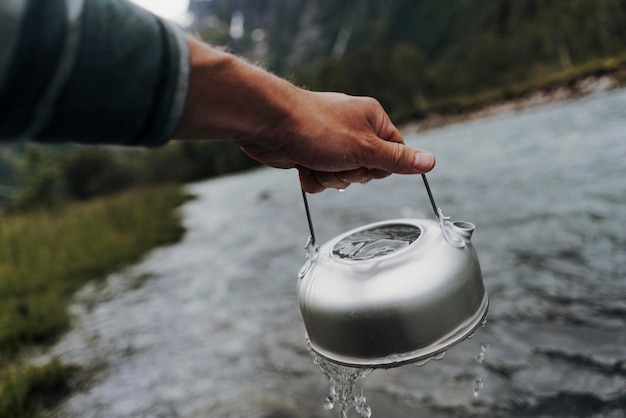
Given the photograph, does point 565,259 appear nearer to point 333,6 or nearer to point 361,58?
point 361,58

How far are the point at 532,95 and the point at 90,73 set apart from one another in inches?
1715

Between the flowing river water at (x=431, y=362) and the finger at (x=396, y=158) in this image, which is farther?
the flowing river water at (x=431, y=362)

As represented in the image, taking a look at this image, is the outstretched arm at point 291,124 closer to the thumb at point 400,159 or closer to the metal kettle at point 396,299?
the thumb at point 400,159

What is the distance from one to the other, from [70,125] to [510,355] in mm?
3322

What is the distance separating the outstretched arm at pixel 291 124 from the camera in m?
1.06

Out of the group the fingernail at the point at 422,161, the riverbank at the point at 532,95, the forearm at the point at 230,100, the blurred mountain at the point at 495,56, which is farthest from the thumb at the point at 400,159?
the riverbank at the point at 532,95

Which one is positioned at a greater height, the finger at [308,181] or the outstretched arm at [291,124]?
the outstretched arm at [291,124]

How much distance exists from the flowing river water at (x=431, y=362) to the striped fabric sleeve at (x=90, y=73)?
185cm

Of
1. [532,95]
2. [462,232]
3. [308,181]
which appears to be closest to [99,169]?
[532,95]

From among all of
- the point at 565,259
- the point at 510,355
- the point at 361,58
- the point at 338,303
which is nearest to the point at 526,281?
the point at 565,259

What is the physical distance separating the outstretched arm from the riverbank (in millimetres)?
33495

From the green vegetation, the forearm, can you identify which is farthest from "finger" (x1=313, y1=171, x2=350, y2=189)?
the green vegetation

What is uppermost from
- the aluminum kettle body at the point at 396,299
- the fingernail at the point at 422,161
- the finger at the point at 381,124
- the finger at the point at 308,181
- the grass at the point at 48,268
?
the finger at the point at 381,124

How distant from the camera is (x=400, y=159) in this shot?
1506 mm
